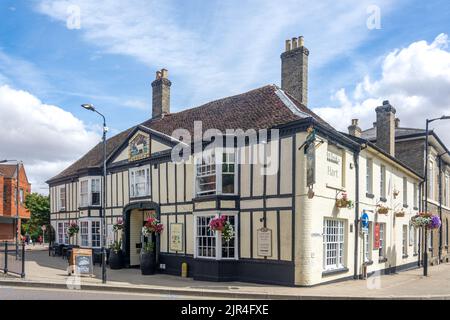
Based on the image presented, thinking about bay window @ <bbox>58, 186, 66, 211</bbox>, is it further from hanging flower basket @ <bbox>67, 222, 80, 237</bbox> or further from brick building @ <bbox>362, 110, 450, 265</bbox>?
brick building @ <bbox>362, 110, 450, 265</bbox>

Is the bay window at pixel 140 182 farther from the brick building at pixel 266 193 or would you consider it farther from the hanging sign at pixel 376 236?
the hanging sign at pixel 376 236

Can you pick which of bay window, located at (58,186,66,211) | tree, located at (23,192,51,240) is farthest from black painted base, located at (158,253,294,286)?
tree, located at (23,192,51,240)

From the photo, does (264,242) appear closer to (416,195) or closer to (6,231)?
(416,195)

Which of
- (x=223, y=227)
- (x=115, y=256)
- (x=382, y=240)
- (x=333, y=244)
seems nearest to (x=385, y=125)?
(x=382, y=240)

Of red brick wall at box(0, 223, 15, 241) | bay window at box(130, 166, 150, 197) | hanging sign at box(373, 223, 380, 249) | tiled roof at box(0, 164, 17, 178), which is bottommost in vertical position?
red brick wall at box(0, 223, 15, 241)

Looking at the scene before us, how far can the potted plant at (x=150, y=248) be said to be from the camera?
61.7 ft

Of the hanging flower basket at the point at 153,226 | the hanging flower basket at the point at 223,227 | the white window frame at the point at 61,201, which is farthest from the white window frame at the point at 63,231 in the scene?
the hanging flower basket at the point at 223,227

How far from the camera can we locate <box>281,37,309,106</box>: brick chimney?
65.5 ft

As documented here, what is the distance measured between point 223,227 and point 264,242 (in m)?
1.66

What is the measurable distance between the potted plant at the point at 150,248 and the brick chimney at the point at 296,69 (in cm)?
913

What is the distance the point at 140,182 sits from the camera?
853 inches

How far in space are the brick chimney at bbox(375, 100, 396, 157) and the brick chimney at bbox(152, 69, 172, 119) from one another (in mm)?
12837
